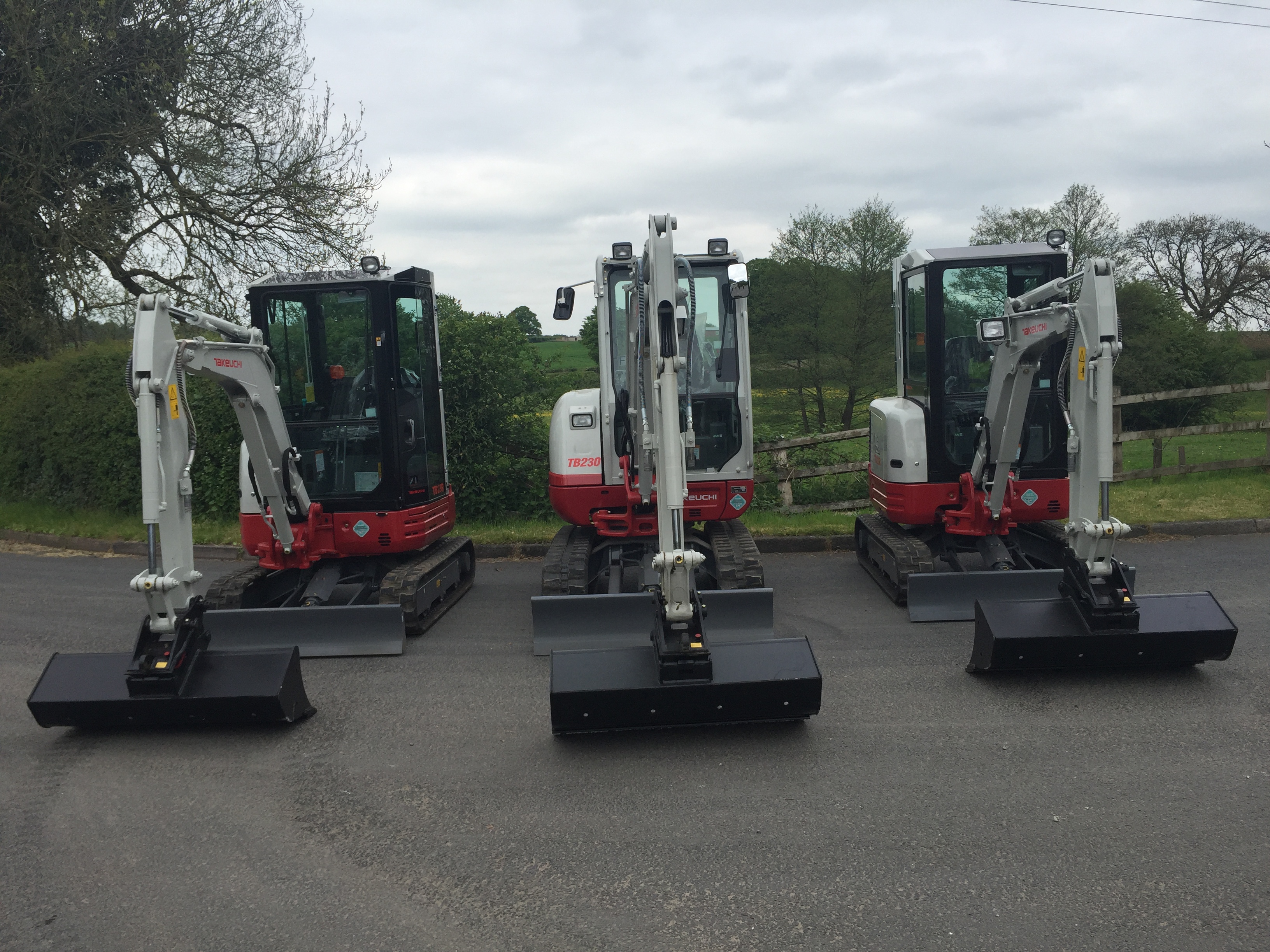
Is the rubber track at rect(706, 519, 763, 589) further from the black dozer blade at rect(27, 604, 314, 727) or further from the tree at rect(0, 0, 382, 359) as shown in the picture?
the tree at rect(0, 0, 382, 359)

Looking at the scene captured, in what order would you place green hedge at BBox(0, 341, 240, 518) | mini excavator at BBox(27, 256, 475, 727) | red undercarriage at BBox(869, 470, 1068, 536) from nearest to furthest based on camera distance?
mini excavator at BBox(27, 256, 475, 727), red undercarriage at BBox(869, 470, 1068, 536), green hedge at BBox(0, 341, 240, 518)

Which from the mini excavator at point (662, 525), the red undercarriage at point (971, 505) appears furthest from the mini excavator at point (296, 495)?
the red undercarriage at point (971, 505)

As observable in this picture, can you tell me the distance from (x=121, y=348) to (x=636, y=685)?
11.8 meters

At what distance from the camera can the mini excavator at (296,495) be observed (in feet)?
17.7

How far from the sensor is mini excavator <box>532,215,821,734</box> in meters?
5.01

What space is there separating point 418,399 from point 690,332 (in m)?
2.85

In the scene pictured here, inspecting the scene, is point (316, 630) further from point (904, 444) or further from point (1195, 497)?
point (1195, 497)

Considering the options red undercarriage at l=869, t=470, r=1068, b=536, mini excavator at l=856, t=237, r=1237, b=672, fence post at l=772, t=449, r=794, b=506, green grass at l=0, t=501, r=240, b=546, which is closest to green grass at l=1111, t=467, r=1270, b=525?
mini excavator at l=856, t=237, r=1237, b=672

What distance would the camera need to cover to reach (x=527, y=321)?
13.7m

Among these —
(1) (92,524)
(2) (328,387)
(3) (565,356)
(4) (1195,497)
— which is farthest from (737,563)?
(1) (92,524)

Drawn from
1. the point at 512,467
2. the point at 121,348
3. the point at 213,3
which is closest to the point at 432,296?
the point at 512,467

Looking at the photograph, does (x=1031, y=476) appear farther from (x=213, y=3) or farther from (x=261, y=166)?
(x=213, y=3)

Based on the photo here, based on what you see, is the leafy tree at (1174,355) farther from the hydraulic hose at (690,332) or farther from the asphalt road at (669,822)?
the asphalt road at (669,822)

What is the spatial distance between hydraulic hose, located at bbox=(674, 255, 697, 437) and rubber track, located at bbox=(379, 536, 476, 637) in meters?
2.41
